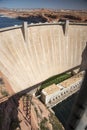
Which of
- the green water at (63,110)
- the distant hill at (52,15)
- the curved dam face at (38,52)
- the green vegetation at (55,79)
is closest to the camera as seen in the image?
the curved dam face at (38,52)

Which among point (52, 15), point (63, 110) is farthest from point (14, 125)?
point (52, 15)

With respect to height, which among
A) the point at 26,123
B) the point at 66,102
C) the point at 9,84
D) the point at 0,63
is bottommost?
the point at 66,102

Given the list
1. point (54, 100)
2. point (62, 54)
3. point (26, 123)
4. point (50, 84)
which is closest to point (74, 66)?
point (62, 54)

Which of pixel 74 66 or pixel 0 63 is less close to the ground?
pixel 0 63

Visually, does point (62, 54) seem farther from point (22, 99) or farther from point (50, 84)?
point (22, 99)

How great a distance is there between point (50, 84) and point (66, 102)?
2474 mm

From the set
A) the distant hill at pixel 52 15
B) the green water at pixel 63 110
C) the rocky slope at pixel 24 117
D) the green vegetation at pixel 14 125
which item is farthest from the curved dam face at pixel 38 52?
the distant hill at pixel 52 15

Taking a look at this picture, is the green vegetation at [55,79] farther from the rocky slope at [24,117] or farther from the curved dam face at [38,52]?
the rocky slope at [24,117]

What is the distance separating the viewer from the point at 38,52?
19344 mm

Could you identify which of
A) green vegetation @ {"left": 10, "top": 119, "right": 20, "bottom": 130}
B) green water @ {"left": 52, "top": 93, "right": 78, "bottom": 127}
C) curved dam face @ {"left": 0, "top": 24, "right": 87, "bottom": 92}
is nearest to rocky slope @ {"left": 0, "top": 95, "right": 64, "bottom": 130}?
green vegetation @ {"left": 10, "top": 119, "right": 20, "bottom": 130}

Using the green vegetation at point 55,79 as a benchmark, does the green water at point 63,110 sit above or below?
below

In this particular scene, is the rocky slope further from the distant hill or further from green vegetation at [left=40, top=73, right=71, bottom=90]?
the distant hill

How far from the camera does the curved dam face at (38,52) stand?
1669cm

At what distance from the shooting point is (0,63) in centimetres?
1585
